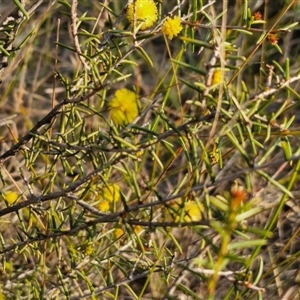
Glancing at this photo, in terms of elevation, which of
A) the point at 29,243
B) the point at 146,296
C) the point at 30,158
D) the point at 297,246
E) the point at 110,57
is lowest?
the point at 297,246

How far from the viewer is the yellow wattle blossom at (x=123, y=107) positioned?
79 cm

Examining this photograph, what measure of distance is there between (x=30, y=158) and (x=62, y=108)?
0.10 m

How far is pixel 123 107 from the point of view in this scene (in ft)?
2.60

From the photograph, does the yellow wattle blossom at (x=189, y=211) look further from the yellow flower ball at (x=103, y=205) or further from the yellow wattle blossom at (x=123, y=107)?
the yellow flower ball at (x=103, y=205)

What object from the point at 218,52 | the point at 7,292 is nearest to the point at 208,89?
the point at 218,52

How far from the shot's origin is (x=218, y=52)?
0.76 metres

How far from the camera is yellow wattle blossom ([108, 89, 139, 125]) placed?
794 mm

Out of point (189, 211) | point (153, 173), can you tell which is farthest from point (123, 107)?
point (153, 173)

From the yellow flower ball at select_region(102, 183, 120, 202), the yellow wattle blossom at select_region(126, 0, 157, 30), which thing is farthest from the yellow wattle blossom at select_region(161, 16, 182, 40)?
the yellow flower ball at select_region(102, 183, 120, 202)

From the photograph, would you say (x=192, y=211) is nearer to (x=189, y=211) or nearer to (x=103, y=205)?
(x=189, y=211)

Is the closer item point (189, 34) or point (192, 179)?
point (192, 179)

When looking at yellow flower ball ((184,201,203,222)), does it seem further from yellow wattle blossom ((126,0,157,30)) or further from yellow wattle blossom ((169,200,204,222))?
yellow wattle blossom ((126,0,157,30))

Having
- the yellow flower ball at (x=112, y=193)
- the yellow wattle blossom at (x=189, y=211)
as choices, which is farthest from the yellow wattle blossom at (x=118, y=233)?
the yellow wattle blossom at (x=189, y=211)

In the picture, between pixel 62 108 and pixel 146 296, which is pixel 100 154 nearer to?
pixel 62 108
